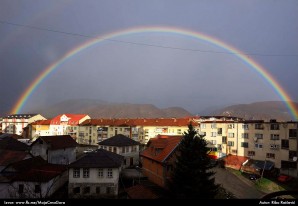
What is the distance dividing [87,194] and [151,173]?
9.64m

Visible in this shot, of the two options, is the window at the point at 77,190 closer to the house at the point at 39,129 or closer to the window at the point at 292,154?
the window at the point at 292,154

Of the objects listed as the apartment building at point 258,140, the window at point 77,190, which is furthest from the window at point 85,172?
the apartment building at point 258,140

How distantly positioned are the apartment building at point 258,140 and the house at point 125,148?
1626cm

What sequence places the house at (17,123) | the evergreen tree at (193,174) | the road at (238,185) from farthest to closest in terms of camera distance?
the house at (17,123), the road at (238,185), the evergreen tree at (193,174)

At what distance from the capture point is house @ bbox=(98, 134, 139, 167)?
50406 mm

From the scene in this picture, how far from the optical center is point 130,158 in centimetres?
5219

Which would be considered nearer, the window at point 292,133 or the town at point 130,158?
the town at point 130,158

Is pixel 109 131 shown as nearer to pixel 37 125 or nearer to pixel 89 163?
pixel 37 125

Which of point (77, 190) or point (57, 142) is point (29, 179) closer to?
point (77, 190)

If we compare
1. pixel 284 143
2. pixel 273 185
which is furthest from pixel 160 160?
pixel 284 143

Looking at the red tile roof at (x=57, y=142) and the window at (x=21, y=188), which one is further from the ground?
the red tile roof at (x=57, y=142)

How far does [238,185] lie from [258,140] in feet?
50.3

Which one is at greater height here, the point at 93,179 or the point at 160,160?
the point at 160,160

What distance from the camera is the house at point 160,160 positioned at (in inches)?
1293
